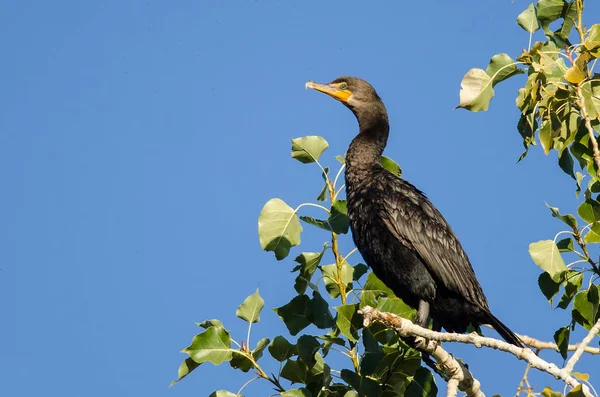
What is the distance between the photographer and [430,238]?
530 cm

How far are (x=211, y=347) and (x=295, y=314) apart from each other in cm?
51

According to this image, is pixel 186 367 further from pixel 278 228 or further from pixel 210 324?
pixel 278 228

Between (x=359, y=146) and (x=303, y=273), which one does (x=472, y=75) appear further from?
(x=359, y=146)

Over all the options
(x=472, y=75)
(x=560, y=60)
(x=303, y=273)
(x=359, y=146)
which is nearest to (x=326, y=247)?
(x=303, y=273)

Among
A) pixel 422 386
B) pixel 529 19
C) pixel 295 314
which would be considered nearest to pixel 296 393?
pixel 295 314

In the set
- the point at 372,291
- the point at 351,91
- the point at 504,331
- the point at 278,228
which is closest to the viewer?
the point at 278,228

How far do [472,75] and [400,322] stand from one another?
125 centimetres

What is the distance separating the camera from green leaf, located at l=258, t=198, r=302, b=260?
4.06m

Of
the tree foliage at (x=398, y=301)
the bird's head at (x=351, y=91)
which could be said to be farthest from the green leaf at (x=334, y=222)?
the bird's head at (x=351, y=91)

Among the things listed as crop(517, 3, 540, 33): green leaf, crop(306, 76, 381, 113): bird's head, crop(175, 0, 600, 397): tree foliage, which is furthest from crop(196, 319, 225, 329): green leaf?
crop(306, 76, 381, 113): bird's head

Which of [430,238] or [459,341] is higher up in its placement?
[430,238]

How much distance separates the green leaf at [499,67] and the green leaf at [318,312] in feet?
4.49

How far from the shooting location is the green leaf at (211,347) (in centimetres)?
359

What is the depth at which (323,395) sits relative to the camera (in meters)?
3.81
